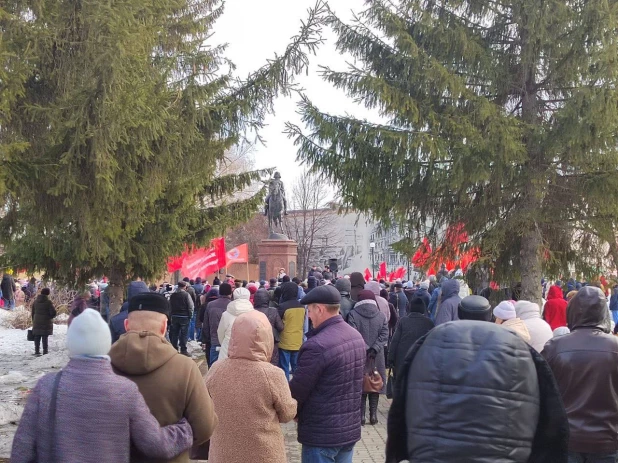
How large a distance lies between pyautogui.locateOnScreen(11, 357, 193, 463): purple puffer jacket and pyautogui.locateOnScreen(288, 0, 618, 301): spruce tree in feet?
28.7

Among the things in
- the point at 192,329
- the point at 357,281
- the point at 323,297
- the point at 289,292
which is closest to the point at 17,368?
the point at 192,329

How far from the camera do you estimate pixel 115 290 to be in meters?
15.6

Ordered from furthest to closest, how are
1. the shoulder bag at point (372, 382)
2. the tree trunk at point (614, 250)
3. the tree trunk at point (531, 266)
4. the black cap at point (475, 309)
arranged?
the tree trunk at point (614, 250)
the tree trunk at point (531, 266)
the shoulder bag at point (372, 382)
the black cap at point (475, 309)

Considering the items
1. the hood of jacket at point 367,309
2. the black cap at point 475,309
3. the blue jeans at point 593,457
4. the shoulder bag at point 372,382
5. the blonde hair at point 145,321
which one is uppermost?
the blonde hair at point 145,321

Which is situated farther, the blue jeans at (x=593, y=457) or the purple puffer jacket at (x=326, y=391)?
the purple puffer jacket at (x=326, y=391)

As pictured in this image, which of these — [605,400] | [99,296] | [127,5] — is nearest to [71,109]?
[127,5]

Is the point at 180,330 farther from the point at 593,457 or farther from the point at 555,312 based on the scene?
the point at 593,457

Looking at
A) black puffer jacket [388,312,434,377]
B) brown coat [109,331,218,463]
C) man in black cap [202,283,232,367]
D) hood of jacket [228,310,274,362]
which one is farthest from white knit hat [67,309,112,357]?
man in black cap [202,283,232,367]

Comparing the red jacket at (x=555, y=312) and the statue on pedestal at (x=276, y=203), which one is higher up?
the statue on pedestal at (x=276, y=203)

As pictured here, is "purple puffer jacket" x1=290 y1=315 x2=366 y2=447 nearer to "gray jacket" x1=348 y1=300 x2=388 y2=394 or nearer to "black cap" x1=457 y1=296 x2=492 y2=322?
"black cap" x1=457 y1=296 x2=492 y2=322

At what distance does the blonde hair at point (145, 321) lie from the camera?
414 cm

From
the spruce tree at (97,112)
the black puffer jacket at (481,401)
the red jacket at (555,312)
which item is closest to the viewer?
the black puffer jacket at (481,401)

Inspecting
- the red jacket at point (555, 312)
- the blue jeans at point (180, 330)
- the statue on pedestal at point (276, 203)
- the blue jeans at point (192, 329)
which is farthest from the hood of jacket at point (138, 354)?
the statue on pedestal at point (276, 203)

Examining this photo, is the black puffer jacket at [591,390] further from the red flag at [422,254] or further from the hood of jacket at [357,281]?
the red flag at [422,254]
